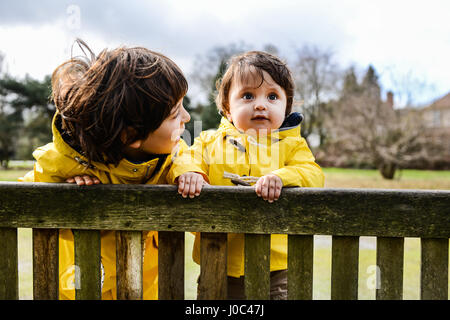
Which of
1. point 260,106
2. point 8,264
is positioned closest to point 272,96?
point 260,106

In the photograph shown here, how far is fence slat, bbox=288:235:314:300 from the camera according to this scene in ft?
4.35

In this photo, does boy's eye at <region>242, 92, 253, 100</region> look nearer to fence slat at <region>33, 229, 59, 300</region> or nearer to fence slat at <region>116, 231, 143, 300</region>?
fence slat at <region>116, 231, 143, 300</region>

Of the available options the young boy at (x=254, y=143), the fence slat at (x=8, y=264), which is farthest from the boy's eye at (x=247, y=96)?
the fence slat at (x=8, y=264)

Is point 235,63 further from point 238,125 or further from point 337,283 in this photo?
point 337,283

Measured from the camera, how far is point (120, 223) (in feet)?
4.36

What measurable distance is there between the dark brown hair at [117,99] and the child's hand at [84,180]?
75mm

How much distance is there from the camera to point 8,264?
1413 millimetres

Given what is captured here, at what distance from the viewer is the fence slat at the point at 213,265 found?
4.48 ft

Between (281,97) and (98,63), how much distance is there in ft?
2.85

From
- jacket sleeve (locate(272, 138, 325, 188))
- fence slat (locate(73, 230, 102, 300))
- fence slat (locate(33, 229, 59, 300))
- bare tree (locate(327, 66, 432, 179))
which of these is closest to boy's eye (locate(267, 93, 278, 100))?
jacket sleeve (locate(272, 138, 325, 188))

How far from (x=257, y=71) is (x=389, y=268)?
1.04 metres

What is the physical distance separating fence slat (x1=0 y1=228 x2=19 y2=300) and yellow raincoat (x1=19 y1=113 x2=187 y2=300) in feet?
0.58

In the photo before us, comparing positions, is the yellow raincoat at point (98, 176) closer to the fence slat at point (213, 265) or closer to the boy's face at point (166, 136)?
the boy's face at point (166, 136)
